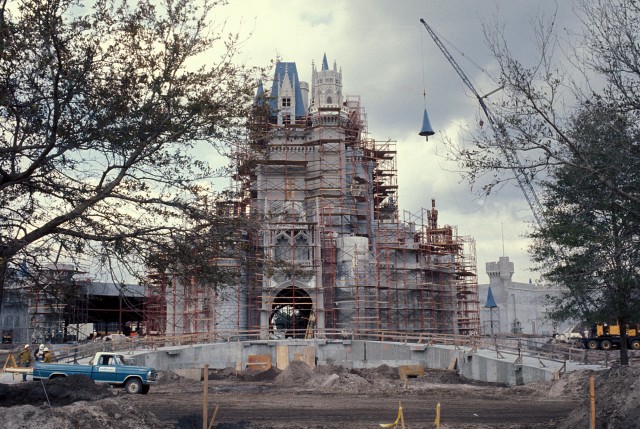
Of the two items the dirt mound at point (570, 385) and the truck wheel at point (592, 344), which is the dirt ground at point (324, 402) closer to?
the dirt mound at point (570, 385)

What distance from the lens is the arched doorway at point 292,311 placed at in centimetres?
5356

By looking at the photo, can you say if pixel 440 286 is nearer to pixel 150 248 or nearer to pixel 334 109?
pixel 334 109

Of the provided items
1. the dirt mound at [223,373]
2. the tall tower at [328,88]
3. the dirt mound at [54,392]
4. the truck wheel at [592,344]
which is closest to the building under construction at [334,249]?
the tall tower at [328,88]

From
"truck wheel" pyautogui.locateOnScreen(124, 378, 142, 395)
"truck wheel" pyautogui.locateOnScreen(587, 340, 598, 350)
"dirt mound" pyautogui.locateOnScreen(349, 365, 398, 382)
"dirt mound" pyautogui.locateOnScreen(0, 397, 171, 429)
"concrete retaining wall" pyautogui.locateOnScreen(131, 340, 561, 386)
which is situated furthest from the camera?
"truck wheel" pyautogui.locateOnScreen(587, 340, 598, 350)

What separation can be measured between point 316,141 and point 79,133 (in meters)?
46.6

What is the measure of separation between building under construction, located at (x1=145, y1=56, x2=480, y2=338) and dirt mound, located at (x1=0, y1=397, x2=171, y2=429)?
30.1 m

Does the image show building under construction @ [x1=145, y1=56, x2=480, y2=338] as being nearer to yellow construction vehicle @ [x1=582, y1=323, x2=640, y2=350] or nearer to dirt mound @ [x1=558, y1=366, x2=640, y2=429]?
yellow construction vehicle @ [x1=582, y1=323, x2=640, y2=350]

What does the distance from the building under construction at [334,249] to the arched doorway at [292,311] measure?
0.70ft

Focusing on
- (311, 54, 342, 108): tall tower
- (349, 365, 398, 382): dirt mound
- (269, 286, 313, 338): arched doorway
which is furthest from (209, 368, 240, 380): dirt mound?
(311, 54, 342, 108): tall tower

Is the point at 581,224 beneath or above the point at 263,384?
above

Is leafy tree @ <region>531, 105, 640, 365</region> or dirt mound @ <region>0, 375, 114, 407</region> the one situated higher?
leafy tree @ <region>531, 105, 640, 365</region>

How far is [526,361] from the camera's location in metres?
37.7

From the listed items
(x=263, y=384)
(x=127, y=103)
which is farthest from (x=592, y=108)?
(x=263, y=384)

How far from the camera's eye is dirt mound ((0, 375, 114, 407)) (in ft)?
68.1
